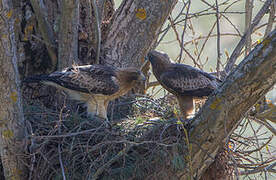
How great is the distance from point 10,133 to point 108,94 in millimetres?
1717

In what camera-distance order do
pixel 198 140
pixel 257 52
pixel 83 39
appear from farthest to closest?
pixel 83 39
pixel 198 140
pixel 257 52

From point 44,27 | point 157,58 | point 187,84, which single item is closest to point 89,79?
point 44,27

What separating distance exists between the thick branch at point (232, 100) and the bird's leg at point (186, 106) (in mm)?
1293

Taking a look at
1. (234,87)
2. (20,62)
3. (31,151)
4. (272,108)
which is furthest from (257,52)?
(20,62)

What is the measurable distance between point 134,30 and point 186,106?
1.32m

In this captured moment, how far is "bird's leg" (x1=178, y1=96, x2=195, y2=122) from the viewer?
18.7ft

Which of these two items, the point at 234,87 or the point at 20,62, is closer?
the point at 234,87

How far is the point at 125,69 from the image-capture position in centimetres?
595

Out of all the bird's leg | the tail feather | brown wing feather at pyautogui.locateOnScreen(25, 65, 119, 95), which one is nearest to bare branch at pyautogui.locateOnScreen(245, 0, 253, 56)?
the bird's leg

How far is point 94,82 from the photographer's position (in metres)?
5.61

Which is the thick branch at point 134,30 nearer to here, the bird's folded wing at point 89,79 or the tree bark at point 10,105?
the bird's folded wing at point 89,79

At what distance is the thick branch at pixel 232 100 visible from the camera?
3.70 meters

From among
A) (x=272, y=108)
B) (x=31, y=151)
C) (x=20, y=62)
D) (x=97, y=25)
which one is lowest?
(x=31, y=151)

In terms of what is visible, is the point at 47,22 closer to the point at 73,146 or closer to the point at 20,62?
the point at 20,62
